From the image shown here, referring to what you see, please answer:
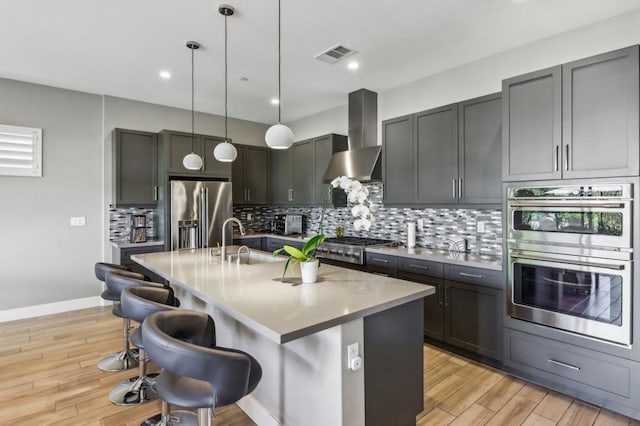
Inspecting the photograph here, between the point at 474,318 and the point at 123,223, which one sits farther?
the point at 123,223

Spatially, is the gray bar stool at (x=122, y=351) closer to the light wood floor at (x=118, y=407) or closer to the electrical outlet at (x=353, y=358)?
the light wood floor at (x=118, y=407)

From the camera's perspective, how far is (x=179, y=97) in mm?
4867

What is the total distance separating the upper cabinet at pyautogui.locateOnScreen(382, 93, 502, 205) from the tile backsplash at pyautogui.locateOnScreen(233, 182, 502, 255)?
14.1 inches

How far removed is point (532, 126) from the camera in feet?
8.96

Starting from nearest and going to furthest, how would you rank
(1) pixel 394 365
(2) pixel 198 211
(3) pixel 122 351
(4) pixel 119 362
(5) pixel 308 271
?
(1) pixel 394 365, (5) pixel 308 271, (4) pixel 119 362, (3) pixel 122 351, (2) pixel 198 211

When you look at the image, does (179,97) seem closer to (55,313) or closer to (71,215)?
(71,215)

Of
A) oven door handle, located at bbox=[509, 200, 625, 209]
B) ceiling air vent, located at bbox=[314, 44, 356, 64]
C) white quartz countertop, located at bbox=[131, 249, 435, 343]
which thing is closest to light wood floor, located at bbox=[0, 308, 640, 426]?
white quartz countertop, located at bbox=[131, 249, 435, 343]

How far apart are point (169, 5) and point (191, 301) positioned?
2421 millimetres

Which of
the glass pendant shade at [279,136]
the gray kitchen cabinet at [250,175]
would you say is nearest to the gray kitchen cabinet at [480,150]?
the glass pendant shade at [279,136]

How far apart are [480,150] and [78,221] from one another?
5.09 meters

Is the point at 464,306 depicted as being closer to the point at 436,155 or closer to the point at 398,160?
the point at 436,155

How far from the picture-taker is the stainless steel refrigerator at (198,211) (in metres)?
4.70

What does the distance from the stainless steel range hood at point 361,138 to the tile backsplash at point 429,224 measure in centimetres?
39

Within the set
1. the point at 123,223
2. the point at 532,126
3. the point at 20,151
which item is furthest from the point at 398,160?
the point at 20,151
